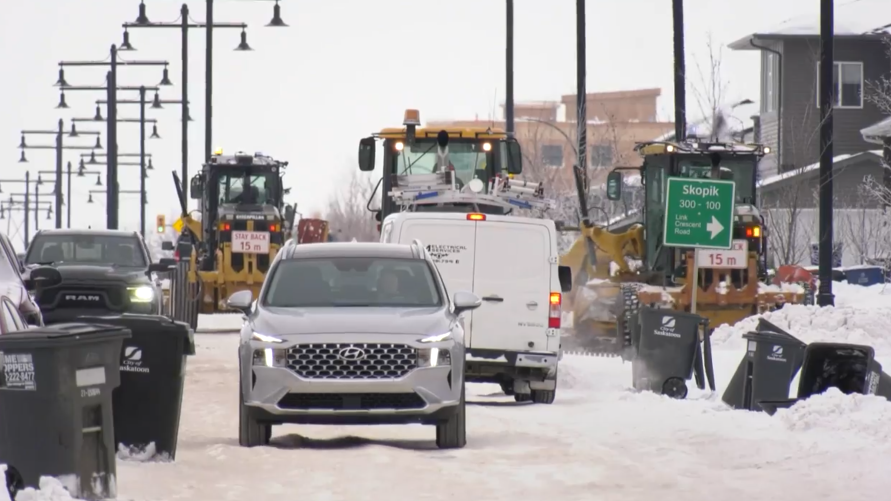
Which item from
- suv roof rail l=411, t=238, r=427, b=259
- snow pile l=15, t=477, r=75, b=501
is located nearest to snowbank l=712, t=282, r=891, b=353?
suv roof rail l=411, t=238, r=427, b=259

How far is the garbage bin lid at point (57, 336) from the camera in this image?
9750 mm

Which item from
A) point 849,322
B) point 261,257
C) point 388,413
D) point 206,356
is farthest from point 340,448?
point 261,257

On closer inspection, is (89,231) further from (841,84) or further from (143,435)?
(841,84)

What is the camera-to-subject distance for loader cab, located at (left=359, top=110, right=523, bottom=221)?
25.0 m

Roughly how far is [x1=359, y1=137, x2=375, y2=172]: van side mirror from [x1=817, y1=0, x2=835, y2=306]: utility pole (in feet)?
26.9

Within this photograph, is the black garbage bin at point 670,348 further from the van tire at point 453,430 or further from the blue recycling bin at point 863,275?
the blue recycling bin at point 863,275

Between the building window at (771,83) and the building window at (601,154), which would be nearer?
the building window at (601,154)

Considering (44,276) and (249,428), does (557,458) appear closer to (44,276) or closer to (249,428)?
(249,428)

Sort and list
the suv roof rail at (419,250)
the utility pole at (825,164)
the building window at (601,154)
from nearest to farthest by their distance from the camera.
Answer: the suv roof rail at (419,250) → the utility pole at (825,164) → the building window at (601,154)

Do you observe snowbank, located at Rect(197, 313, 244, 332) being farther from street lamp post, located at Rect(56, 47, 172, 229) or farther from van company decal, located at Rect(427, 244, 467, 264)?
van company decal, located at Rect(427, 244, 467, 264)

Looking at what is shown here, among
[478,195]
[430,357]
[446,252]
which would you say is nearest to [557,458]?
[430,357]

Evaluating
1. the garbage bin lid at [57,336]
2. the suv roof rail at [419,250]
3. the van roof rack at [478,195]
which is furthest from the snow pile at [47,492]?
the van roof rack at [478,195]

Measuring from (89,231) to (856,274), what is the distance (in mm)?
29823

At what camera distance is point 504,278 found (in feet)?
60.3
